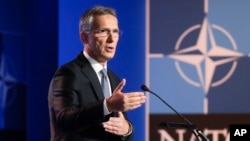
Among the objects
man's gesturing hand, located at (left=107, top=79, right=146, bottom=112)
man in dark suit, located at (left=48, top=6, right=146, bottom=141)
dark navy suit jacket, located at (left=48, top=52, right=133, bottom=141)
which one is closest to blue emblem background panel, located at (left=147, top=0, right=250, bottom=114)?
man in dark suit, located at (left=48, top=6, right=146, bottom=141)

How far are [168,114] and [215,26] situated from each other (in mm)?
601

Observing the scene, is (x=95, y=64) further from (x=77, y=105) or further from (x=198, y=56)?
(x=198, y=56)

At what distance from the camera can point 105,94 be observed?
1729 millimetres

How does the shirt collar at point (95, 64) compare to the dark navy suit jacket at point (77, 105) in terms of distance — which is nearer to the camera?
the dark navy suit jacket at point (77, 105)

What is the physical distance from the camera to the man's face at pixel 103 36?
5.61 ft

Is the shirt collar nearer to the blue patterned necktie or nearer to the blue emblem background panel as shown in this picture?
the blue patterned necktie

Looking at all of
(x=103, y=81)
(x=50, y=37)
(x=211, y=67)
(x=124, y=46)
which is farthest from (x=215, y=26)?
(x=103, y=81)

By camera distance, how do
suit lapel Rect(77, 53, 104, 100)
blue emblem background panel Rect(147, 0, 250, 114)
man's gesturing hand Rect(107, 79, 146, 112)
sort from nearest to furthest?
man's gesturing hand Rect(107, 79, 146, 112) < suit lapel Rect(77, 53, 104, 100) < blue emblem background panel Rect(147, 0, 250, 114)

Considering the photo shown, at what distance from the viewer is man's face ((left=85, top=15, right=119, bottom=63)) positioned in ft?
5.61

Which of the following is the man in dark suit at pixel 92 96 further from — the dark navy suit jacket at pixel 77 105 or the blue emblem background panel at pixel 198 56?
the blue emblem background panel at pixel 198 56

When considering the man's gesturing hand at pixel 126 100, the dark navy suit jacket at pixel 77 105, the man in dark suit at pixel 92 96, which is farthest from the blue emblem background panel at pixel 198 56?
the man's gesturing hand at pixel 126 100

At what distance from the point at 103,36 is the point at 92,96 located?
0.21 metres

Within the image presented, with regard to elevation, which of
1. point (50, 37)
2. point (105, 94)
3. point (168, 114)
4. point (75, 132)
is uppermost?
point (50, 37)

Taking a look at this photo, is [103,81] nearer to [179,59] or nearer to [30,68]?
[30,68]
